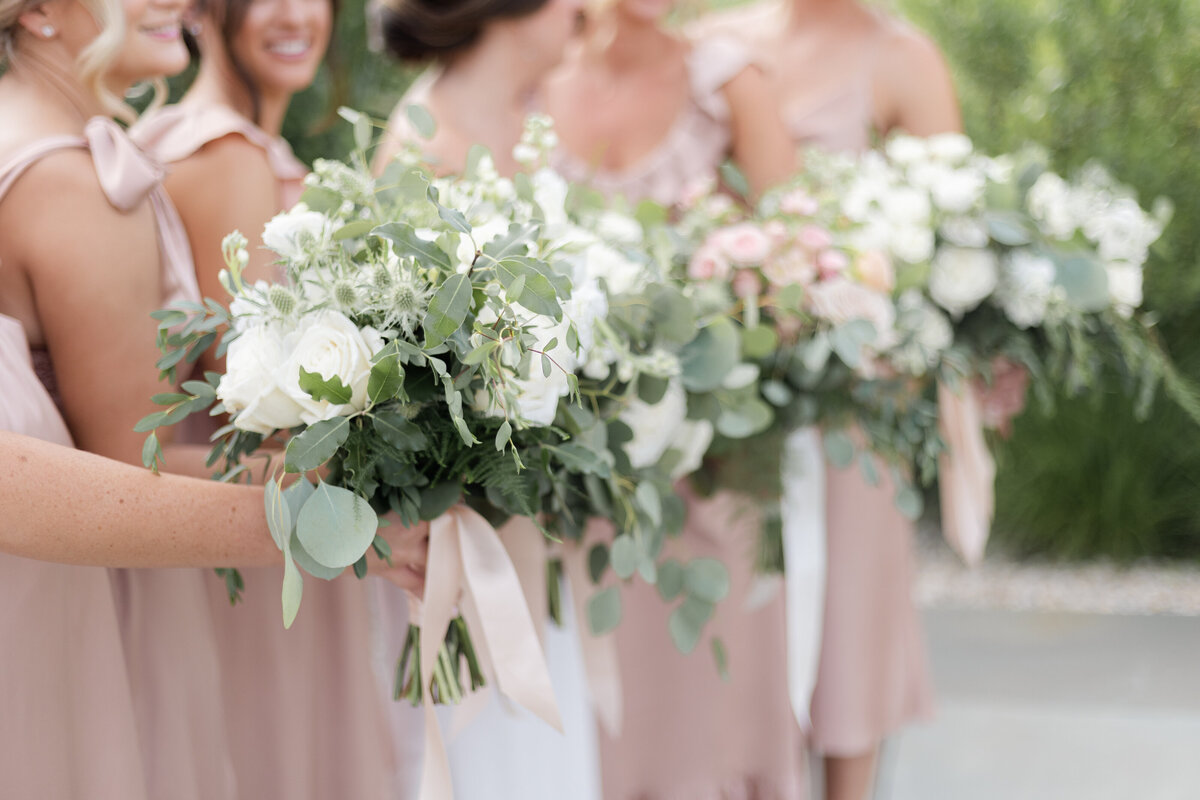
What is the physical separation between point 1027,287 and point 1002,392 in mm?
348

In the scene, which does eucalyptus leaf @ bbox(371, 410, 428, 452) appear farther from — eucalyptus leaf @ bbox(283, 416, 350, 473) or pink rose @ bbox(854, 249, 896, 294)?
pink rose @ bbox(854, 249, 896, 294)

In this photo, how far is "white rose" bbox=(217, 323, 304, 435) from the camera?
1.14 meters

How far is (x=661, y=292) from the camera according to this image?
157 cm

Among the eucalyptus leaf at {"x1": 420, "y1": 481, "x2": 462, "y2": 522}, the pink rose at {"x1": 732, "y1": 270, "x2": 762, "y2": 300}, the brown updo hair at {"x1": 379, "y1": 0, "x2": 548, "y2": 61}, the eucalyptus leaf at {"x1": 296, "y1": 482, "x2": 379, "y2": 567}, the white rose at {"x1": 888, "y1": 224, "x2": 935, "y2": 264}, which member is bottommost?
the eucalyptus leaf at {"x1": 296, "y1": 482, "x2": 379, "y2": 567}

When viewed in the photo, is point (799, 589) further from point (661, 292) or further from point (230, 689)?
point (230, 689)

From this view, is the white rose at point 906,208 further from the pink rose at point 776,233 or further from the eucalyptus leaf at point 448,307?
the eucalyptus leaf at point 448,307

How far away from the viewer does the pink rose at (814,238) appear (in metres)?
1.89

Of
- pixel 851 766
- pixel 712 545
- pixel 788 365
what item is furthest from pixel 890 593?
pixel 788 365

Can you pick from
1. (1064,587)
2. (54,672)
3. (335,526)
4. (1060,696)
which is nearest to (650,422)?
(335,526)

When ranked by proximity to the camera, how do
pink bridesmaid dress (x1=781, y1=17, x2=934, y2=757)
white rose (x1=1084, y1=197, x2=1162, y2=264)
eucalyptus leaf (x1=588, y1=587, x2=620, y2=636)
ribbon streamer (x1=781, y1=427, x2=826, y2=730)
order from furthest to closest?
pink bridesmaid dress (x1=781, y1=17, x2=934, y2=757), white rose (x1=1084, y1=197, x2=1162, y2=264), ribbon streamer (x1=781, y1=427, x2=826, y2=730), eucalyptus leaf (x1=588, y1=587, x2=620, y2=636)

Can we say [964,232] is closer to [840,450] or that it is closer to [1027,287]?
[1027,287]

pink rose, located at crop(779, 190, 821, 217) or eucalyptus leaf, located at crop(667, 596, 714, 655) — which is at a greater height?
pink rose, located at crop(779, 190, 821, 217)

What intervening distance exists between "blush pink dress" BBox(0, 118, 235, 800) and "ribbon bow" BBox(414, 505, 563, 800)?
0.36 metres

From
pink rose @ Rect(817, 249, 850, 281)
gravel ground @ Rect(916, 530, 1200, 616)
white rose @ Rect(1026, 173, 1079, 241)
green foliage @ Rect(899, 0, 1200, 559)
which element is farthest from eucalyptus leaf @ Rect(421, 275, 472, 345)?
green foliage @ Rect(899, 0, 1200, 559)
